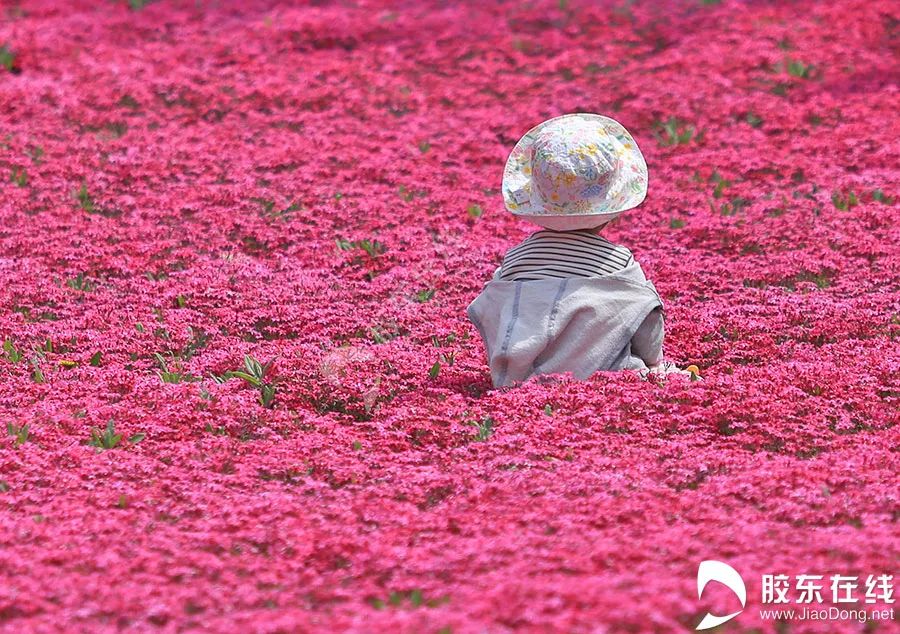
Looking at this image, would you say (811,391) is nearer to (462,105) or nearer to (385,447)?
(385,447)

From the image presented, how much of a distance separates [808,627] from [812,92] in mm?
10427

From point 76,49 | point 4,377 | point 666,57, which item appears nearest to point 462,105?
point 666,57

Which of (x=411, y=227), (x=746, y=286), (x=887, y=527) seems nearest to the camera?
(x=887, y=527)

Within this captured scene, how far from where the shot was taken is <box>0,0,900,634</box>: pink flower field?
4383mm

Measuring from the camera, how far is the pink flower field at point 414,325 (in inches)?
173

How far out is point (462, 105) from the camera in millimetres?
13719

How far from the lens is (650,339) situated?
648 cm
